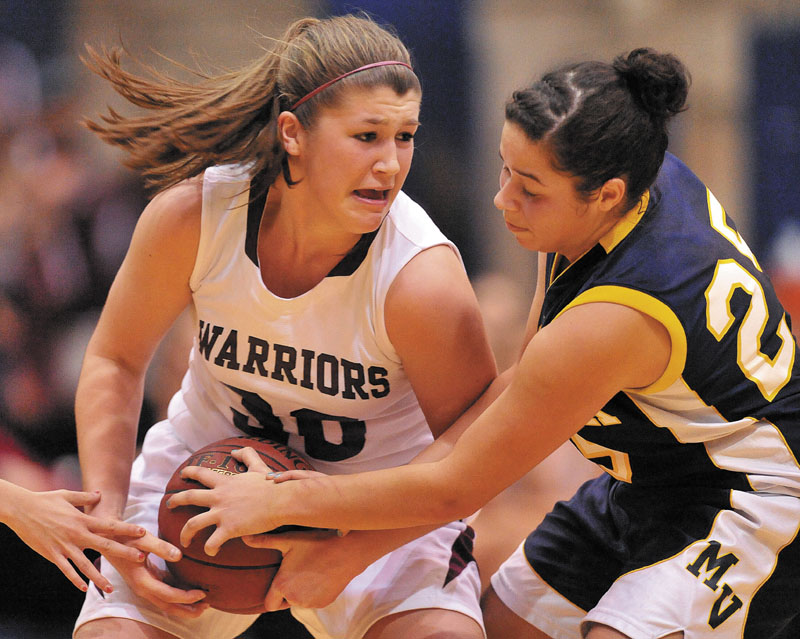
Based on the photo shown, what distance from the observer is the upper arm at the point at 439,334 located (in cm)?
224

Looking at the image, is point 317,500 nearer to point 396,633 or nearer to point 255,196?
point 396,633

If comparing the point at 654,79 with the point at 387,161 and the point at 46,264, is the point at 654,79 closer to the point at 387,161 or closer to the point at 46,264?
the point at 387,161

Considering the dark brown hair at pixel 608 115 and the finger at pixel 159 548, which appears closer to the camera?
the dark brown hair at pixel 608 115

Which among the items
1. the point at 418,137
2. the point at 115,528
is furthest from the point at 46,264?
the point at 115,528

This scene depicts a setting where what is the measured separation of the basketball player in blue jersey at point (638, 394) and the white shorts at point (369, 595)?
0.24 meters

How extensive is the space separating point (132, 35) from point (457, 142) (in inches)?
71.3

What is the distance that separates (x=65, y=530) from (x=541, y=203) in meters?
1.38

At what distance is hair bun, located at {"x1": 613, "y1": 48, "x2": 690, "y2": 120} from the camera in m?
1.89

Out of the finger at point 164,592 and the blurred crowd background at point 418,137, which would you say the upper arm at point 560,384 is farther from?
the blurred crowd background at point 418,137

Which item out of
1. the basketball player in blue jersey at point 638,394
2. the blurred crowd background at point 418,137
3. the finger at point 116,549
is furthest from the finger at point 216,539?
the blurred crowd background at point 418,137

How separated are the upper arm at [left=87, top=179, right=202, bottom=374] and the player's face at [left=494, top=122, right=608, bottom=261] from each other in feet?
2.84

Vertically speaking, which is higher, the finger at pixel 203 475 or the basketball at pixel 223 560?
the finger at pixel 203 475

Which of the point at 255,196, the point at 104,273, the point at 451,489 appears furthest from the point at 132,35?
the point at 451,489

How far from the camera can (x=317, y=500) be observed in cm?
211
